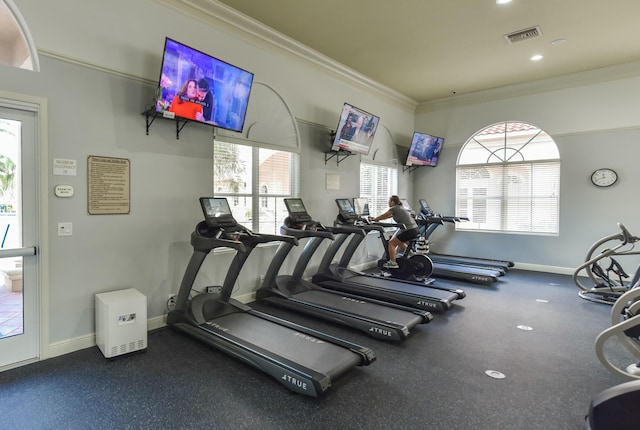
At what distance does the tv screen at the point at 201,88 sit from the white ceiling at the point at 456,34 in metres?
1.00

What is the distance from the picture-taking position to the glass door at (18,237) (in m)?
2.99

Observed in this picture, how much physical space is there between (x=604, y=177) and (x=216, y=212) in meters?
7.19

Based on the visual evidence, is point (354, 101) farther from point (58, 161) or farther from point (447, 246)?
point (58, 161)

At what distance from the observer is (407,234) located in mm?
6102

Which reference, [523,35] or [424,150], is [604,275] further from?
[424,150]

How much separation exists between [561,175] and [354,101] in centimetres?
453

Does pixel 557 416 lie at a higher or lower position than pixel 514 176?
lower

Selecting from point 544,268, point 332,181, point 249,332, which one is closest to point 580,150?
point 544,268

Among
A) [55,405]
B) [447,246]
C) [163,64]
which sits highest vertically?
[163,64]

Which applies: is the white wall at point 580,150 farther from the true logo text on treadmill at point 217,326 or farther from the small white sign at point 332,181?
the true logo text on treadmill at point 217,326

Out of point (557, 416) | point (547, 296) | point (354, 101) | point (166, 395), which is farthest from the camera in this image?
point (354, 101)

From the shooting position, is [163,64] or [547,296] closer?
[163,64]

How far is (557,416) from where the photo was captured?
2418 mm

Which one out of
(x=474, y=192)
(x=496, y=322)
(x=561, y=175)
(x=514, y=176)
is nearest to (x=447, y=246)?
(x=474, y=192)
